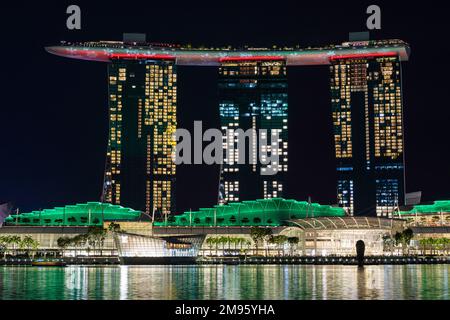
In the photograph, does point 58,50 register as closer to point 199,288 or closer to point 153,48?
point 153,48

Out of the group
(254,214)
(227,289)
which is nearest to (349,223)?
(254,214)

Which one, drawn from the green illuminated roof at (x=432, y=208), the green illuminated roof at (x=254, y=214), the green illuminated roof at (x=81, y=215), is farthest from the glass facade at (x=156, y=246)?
the green illuminated roof at (x=432, y=208)

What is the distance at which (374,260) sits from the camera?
115 m

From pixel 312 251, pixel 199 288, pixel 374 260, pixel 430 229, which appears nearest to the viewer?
pixel 199 288

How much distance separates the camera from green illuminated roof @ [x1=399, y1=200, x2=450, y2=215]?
18138 centimetres

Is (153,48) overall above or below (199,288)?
above

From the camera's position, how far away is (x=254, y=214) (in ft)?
545

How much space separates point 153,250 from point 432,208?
94.8 meters

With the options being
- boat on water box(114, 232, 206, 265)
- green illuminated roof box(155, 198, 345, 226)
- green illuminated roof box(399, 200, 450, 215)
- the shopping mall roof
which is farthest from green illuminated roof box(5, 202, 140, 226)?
green illuminated roof box(399, 200, 450, 215)

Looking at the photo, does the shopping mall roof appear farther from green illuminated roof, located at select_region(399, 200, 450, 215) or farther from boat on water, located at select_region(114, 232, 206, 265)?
green illuminated roof, located at select_region(399, 200, 450, 215)

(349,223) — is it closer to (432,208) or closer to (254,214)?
(254,214)
